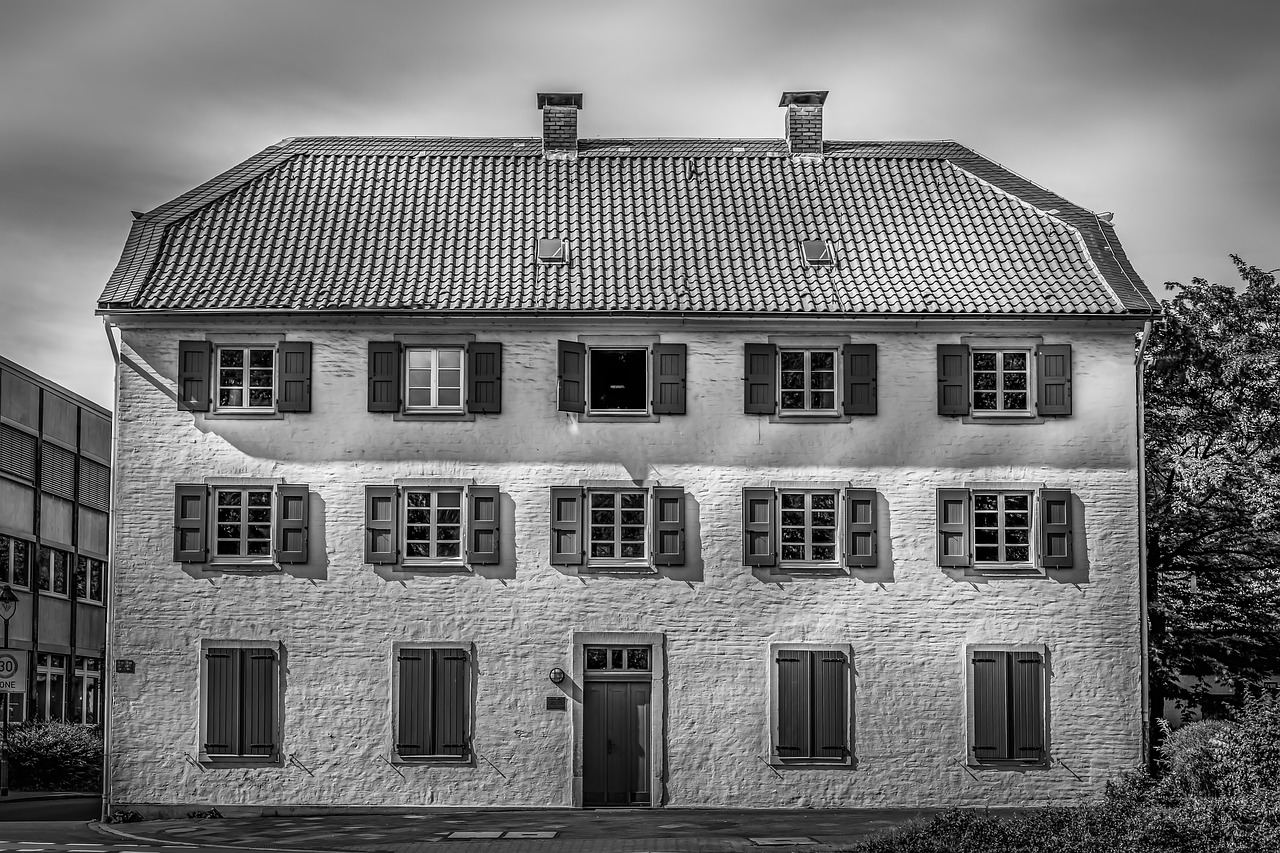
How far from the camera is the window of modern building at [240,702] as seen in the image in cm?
2689

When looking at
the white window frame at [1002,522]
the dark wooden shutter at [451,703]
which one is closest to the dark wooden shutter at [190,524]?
the dark wooden shutter at [451,703]

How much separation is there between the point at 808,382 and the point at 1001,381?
3135 millimetres

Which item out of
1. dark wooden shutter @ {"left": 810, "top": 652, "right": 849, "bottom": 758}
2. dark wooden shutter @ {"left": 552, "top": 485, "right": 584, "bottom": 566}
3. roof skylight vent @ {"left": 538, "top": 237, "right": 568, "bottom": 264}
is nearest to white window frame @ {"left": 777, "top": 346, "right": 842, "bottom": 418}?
dark wooden shutter @ {"left": 552, "top": 485, "right": 584, "bottom": 566}

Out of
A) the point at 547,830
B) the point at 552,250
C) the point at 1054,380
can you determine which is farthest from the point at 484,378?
the point at 1054,380

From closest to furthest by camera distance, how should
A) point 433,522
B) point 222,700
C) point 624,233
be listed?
point 222,700 → point 433,522 → point 624,233

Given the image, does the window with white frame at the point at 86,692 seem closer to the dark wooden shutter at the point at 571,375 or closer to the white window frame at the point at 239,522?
the white window frame at the point at 239,522

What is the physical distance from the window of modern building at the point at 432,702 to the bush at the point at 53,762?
46.1 ft

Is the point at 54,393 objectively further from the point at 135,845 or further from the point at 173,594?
the point at 135,845

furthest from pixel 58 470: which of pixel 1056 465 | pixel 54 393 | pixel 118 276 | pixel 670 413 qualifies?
pixel 1056 465

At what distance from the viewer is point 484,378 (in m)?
27.6

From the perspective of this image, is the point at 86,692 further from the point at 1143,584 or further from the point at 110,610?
the point at 1143,584

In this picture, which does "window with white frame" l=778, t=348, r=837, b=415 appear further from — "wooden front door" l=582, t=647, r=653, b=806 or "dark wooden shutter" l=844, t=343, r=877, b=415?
"wooden front door" l=582, t=647, r=653, b=806

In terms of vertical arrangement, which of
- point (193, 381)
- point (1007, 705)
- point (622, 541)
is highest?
point (193, 381)

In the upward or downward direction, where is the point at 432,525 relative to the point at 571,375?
downward
